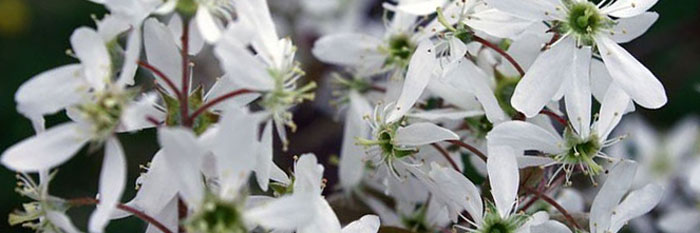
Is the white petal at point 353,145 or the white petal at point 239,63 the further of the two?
the white petal at point 353,145

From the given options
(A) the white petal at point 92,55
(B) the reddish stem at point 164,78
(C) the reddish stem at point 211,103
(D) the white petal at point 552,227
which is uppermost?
(A) the white petal at point 92,55

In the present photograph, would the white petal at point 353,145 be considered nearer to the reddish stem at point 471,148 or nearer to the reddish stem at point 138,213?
the reddish stem at point 471,148

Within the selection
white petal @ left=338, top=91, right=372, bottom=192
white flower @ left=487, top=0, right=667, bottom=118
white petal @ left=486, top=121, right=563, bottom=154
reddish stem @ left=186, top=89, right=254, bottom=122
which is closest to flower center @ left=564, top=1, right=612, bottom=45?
white flower @ left=487, top=0, right=667, bottom=118

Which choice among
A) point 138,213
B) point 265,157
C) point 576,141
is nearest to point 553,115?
point 576,141

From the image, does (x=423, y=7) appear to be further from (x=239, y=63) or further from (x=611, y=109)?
(x=239, y=63)

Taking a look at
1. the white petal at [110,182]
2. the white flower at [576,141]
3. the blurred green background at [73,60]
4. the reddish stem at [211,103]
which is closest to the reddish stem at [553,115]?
the white flower at [576,141]

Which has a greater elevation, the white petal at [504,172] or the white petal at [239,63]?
the white petal at [239,63]

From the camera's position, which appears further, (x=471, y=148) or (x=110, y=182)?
(x=471, y=148)
